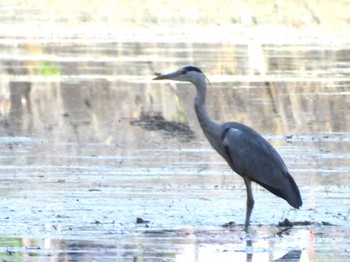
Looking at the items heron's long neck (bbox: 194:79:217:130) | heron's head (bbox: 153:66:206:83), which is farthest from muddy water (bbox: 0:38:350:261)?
heron's head (bbox: 153:66:206:83)

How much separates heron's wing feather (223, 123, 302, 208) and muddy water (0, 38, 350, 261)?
13.6 inches

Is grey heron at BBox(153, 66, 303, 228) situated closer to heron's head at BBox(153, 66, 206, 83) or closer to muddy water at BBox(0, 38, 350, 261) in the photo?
heron's head at BBox(153, 66, 206, 83)

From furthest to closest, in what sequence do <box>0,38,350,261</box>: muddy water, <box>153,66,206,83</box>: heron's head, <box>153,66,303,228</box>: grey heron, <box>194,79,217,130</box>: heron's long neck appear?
1. <box>153,66,206,83</box>: heron's head
2. <box>194,79,217,130</box>: heron's long neck
3. <box>153,66,303,228</box>: grey heron
4. <box>0,38,350,261</box>: muddy water

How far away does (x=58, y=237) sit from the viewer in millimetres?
10812

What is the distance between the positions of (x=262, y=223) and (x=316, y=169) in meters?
3.31

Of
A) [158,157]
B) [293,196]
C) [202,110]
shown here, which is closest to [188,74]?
[202,110]

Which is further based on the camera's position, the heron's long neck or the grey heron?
the heron's long neck

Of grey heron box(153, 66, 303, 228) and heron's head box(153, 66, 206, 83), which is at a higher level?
heron's head box(153, 66, 206, 83)

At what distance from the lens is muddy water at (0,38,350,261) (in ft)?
35.3

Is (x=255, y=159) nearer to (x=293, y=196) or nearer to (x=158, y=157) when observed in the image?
(x=293, y=196)

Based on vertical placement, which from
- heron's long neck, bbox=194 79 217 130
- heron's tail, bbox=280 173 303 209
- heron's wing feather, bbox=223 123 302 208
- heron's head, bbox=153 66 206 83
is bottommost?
heron's tail, bbox=280 173 303 209

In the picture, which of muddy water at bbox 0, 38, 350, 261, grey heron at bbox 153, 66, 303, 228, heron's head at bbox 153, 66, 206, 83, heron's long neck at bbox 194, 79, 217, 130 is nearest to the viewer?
muddy water at bbox 0, 38, 350, 261

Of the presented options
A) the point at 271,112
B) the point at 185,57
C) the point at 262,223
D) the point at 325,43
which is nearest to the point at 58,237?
the point at 262,223

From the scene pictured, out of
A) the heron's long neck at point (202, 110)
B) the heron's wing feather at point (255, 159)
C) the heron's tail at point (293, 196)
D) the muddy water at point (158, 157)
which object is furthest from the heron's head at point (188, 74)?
the heron's tail at point (293, 196)
